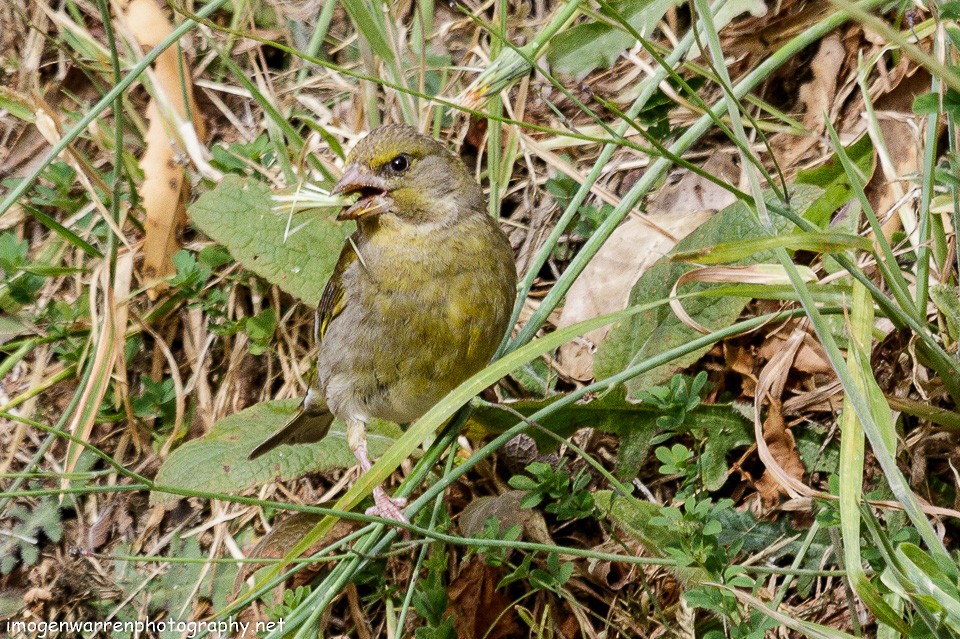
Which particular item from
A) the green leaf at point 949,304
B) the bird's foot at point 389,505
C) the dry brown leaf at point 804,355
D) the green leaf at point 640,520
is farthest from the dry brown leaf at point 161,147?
the green leaf at point 949,304

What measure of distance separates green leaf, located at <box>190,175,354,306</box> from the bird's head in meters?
0.73

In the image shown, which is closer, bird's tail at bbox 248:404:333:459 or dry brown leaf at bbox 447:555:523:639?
dry brown leaf at bbox 447:555:523:639

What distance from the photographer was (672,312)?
333cm

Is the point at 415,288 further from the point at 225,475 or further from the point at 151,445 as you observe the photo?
the point at 151,445

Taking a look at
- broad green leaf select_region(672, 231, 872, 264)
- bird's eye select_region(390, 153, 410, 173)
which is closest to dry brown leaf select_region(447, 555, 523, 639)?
bird's eye select_region(390, 153, 410, 173)

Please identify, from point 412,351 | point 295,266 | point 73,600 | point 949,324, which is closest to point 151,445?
point 73,600

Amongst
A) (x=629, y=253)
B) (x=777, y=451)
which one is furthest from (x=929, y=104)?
(x=629, y=253)

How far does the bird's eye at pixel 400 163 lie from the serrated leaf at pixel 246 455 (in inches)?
40.2

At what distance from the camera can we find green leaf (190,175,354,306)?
153 inches

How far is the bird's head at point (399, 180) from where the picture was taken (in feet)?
10.4

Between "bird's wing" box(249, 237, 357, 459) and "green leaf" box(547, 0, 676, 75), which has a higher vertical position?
"green leaf" box(547, 0, 676, 75)

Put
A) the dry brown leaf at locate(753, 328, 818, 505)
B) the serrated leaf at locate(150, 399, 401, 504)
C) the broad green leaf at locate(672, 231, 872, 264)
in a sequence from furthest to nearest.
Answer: the serrated leaf at locate(150, 399, 401, 504) < the dry brown leaf at locate(753, 328, 818, 505) < the broad green leaf at locate(672, 231, 872, 264)

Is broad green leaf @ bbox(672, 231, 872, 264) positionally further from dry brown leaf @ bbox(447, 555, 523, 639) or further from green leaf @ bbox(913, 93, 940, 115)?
dry brown leaf @ bbox(447, 555, 523, 639)

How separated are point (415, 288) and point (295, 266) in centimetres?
92
